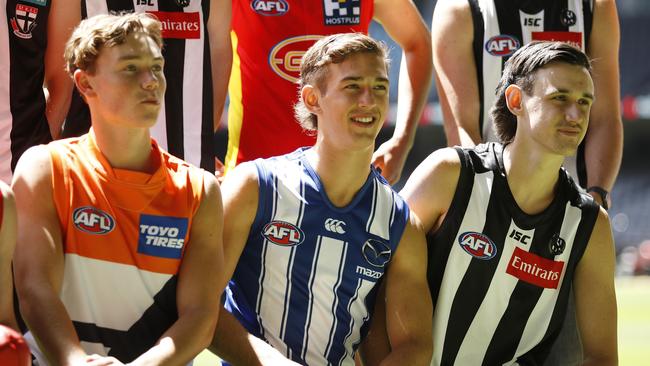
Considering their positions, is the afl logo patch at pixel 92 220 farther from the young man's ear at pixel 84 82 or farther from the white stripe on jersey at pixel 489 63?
the white stripe on jersey at pixel 489 63

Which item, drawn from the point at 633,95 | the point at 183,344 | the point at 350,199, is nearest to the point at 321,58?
the point at 350,199

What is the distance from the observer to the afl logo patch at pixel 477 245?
4.43 meters

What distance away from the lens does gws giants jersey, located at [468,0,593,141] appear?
5.16 m

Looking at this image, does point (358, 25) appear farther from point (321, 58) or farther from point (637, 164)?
point (637, 164)

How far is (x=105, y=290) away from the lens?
3.78 meters

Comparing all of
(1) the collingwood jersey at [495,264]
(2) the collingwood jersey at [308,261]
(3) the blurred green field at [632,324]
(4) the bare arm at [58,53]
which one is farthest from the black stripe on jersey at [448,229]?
(3) the blurred green field at [632,324]

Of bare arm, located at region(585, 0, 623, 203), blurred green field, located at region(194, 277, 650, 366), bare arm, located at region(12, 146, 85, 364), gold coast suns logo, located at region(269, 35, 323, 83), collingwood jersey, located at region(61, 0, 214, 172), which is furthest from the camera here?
blurred green field, located at region(194, 277, 650, 366)

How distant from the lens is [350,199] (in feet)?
13.9

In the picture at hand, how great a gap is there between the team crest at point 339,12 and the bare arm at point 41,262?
189cm

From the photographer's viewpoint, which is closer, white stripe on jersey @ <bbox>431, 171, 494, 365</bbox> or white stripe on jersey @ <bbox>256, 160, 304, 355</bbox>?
white stripe on jersey @ <bbox>256, 160, 304, 355</bbox>

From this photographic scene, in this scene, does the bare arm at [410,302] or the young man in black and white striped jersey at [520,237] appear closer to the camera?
the bare arm at [410,302]

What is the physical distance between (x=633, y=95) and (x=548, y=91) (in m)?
16.2

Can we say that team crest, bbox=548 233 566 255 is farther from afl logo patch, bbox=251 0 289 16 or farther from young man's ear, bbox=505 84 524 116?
afl logo patch, bbox=251 0 289 16

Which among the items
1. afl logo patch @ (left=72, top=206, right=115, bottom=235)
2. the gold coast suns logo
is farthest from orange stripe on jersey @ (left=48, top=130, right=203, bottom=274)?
the gold coast suns logo
